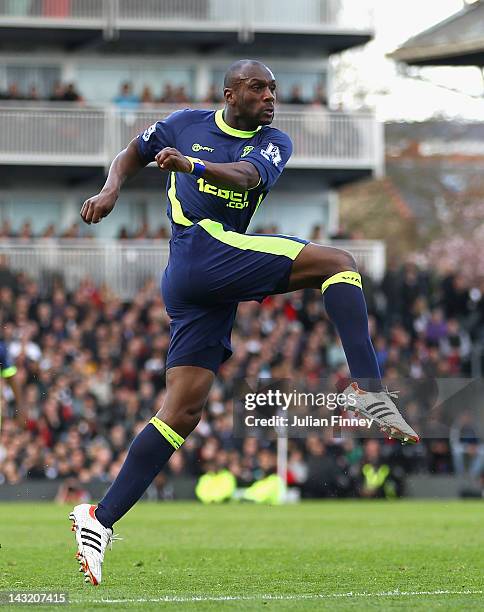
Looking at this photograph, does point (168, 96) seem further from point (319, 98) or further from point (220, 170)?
point (220, 170)

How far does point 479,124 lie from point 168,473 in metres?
45.4

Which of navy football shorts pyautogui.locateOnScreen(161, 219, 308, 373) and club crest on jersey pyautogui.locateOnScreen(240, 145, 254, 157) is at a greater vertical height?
club crest on jersey pyautogui.locateOnScreen(240, 145, 254, 157)

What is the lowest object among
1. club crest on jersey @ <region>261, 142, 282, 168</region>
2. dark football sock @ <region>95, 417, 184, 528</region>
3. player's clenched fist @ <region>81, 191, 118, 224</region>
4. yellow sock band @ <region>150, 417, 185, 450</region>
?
dark football sock @ <region>95, 417, 184, 528</region>

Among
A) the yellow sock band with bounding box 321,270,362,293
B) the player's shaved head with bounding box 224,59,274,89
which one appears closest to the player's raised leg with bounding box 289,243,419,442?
the yellow sock band with bounding box 321,270,362,293

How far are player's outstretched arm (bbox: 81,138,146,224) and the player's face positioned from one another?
2.46 feet

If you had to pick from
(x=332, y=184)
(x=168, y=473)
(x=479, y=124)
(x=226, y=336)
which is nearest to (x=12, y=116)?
(x=332, y=184)

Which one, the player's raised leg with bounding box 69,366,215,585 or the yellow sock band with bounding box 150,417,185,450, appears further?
the yellow sock band with bounding box 150,417,185,450

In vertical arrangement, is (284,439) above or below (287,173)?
below

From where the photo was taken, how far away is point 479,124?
214 feet

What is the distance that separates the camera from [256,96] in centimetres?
786

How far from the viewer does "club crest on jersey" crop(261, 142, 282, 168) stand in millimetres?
7789

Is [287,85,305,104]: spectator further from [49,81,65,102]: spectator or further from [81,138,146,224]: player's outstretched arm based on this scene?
[81,138,146,224]: player's outstretched arm

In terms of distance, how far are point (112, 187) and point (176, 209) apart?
368mm

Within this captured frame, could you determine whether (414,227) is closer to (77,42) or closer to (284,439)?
(77,42)
